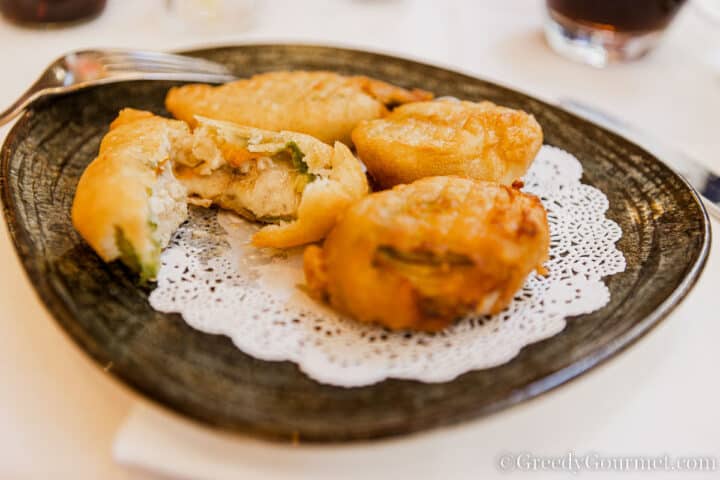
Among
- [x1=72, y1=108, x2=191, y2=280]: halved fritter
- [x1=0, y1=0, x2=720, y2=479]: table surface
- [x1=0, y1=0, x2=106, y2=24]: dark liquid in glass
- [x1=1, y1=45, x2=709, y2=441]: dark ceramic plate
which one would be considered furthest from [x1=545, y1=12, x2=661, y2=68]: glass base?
[x1=0, y1=0, x2=106, y2=24]: dark liquid in glass

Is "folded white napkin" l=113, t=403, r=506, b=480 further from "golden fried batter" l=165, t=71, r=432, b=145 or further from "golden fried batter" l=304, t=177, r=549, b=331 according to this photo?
"golden fried batter" l=165, t=71, r=432, b=145

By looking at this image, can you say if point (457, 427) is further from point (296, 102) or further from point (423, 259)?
point (296, 102)

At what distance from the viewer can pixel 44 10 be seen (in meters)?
2.89

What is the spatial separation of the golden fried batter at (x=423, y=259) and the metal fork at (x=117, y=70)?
1.07 metres

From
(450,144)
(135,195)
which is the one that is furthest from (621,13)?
(135,195)

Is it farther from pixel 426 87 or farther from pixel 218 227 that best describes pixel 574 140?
pixel 218 227

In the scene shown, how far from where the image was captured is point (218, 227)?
1.75 meters

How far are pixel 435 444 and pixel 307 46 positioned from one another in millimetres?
1697

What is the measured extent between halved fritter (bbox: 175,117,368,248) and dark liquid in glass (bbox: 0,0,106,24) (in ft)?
5.08

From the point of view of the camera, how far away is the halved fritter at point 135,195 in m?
1.46

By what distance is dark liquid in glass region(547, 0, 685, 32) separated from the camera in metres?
2.74

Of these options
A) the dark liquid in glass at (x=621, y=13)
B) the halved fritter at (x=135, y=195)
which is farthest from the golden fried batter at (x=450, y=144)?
the dark liquid in glass at (x=621, y=13)

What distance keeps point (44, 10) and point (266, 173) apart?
69.8 inches

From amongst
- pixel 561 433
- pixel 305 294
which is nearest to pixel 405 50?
pixel 305 294
